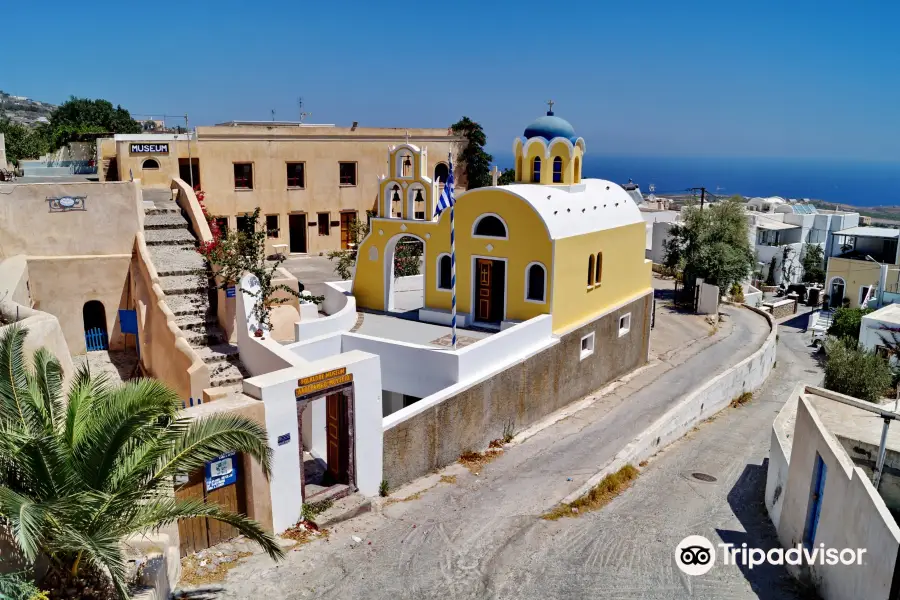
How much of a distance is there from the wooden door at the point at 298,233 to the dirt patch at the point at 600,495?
25.4 meters

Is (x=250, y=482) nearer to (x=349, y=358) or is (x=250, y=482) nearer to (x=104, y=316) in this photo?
(x=349, y=358)

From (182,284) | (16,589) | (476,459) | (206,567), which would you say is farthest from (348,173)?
(16,589)

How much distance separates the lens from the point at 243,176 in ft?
116

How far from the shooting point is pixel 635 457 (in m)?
17.5

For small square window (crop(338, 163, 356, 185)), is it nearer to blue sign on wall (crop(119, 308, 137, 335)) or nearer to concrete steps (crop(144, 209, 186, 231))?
concrete steps (crop(144, 209, 186, 231))

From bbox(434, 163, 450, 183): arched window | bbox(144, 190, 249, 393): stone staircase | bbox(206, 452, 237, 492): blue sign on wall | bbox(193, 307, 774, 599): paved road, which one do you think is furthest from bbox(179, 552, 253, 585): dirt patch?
bbox(434, 163, 450, 183): arched window

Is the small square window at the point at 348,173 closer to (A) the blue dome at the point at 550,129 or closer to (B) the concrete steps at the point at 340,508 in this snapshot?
(A) the blue dome at the point at 550,129

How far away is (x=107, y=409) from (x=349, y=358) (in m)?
4.91

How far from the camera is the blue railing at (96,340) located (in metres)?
20.7

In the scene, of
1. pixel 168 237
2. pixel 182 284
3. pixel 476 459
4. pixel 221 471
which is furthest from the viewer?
pixel 168 237

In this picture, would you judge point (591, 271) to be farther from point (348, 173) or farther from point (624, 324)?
point (348, 173)

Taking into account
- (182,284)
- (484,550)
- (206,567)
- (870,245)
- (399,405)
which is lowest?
(484,550)

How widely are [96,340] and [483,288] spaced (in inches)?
455

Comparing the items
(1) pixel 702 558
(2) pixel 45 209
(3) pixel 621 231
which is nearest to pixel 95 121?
(2) pixel 45 209
